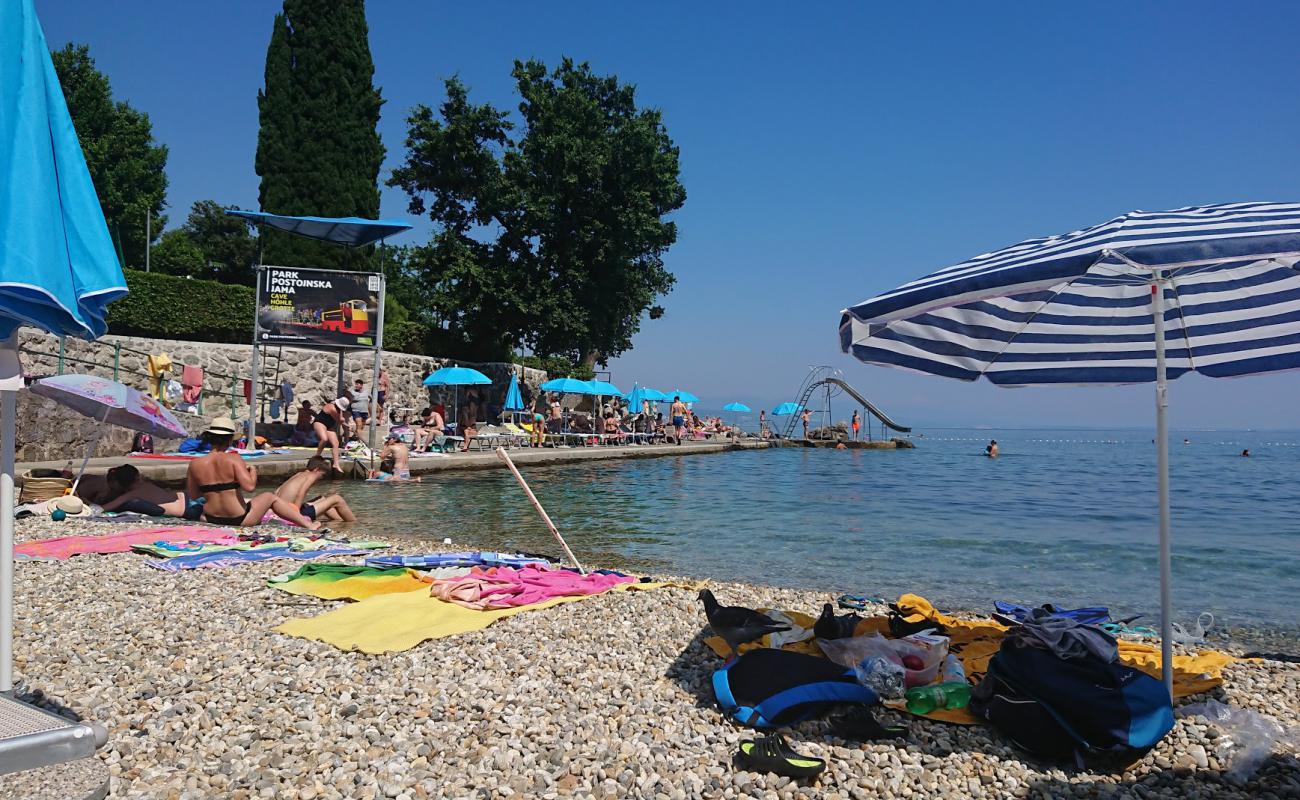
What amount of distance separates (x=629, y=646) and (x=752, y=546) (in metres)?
6.05

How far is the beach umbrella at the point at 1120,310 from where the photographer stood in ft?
9.26

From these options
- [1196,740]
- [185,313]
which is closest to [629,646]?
[1196,740]

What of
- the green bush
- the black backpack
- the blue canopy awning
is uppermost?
the blue canopy awning

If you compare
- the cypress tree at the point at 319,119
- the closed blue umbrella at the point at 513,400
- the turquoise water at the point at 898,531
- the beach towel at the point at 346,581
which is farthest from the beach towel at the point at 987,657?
the cypress tree at the point at 319,119

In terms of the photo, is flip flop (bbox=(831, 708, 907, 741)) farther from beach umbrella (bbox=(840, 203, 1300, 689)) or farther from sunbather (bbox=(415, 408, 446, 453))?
sunbather (bbox=(415, 408, 446, 453))

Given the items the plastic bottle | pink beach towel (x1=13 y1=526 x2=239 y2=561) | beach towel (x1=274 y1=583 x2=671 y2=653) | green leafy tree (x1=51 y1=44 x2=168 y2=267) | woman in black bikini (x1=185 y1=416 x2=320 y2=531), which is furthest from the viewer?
green leafy tree (x1=51 y1=44 x2=168 y2=267)

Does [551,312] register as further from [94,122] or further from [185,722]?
[185,722]

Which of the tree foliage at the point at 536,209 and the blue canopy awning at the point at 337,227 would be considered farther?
the tree foliage at the point at 536,209

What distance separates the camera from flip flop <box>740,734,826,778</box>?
2883mm

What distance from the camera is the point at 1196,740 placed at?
3.25 metres

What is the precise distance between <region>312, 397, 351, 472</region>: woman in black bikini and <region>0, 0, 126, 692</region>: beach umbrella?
42.5 feet

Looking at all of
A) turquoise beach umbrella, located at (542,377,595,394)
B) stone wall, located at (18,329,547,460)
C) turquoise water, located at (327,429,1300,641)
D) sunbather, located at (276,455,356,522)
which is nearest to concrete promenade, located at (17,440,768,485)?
turquoise water, located at (327,429,1300,641)

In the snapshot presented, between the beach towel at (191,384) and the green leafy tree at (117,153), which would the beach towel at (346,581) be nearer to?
the beach towel at (191,384)

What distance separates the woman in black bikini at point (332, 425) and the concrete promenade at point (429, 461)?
1.89 ft
